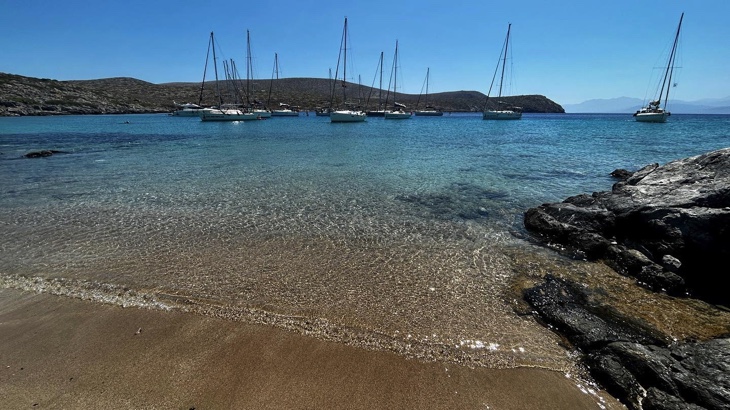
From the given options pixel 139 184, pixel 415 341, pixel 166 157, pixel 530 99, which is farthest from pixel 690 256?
pixel 530 99

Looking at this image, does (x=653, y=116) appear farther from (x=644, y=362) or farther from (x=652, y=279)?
(x=644, y=362)

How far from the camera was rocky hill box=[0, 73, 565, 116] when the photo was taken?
3327 inches

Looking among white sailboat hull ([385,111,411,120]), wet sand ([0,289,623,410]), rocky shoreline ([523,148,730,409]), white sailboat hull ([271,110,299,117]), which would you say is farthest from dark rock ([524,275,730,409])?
white sailboat hull ([271,110,299,117])

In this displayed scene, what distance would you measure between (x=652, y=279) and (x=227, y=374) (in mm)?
8479

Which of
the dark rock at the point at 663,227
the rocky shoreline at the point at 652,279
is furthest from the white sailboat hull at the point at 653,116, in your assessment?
the rocky shoreline at the point at 652,279

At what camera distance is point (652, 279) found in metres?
6.90

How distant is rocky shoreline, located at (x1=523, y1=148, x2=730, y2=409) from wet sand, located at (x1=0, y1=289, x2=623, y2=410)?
75cm

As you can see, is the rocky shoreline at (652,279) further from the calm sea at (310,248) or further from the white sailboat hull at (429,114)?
the white sailboat hull at (429,114)

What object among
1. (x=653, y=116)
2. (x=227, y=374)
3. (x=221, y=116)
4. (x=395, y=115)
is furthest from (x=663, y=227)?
(x=395, y=115)

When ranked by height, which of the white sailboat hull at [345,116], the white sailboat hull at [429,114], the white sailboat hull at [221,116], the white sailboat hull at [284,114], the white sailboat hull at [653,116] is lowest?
the white sailboat hull at [221,116]

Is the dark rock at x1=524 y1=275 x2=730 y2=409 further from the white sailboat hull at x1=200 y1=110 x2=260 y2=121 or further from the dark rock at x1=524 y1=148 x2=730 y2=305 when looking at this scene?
the white sailboat hull at x1=200 y1=110 x2=260 y2=121

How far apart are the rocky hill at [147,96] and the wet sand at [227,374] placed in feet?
304

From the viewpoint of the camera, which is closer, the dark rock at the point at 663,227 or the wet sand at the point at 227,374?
the wet sand at the point at 227,374

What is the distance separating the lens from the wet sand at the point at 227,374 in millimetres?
3971
